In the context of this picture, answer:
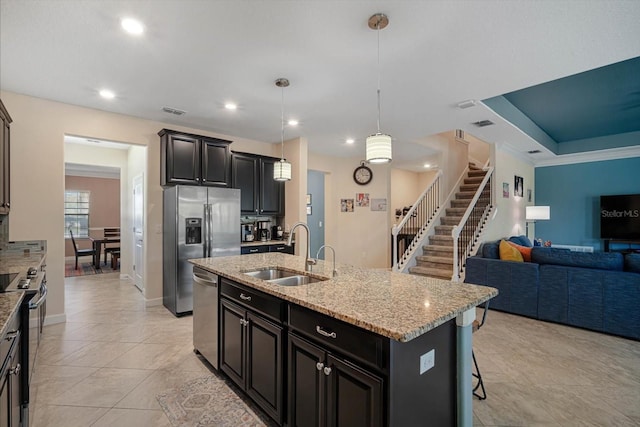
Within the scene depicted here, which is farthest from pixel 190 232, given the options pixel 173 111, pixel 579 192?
pixel 579 192

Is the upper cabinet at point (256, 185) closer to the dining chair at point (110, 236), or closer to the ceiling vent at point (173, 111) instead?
the ceiling vent at point (173, 111)

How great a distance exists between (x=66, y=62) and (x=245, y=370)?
10.2 ft

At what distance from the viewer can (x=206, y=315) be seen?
2721 millimetres

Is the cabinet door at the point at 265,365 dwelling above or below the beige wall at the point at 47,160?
below

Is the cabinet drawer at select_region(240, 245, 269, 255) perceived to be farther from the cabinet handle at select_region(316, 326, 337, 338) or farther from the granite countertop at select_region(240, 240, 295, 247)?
the cabinet handle at select_region(316, 326, 337, 338)

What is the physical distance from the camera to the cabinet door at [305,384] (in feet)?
5.17

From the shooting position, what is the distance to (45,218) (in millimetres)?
3684

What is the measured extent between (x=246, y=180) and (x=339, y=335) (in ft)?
13.4

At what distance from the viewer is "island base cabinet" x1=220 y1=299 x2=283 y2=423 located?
1.88 metres

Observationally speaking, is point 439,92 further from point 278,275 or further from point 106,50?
point 106,50

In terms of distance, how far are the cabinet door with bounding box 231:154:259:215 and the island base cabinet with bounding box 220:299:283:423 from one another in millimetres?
2856

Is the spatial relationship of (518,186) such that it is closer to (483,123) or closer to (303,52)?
(483,123)

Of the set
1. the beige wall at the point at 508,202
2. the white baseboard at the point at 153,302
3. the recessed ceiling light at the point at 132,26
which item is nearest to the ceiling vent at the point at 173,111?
the recessed ceiling light at the point at 132,26

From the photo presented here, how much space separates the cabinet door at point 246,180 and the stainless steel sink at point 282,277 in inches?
104
